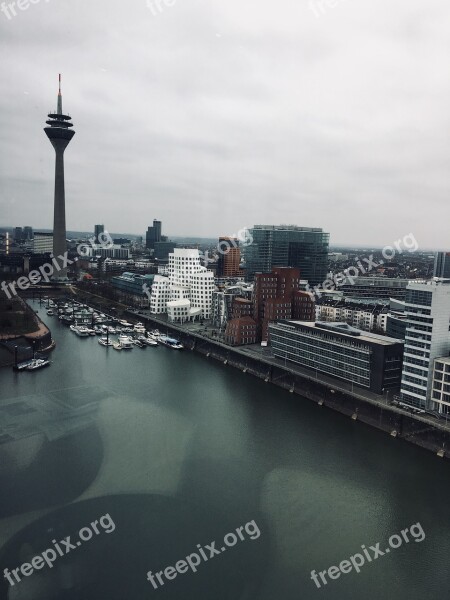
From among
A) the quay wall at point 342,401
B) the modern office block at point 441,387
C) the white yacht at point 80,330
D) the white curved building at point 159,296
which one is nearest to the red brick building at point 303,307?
the quay wall at point 342,401

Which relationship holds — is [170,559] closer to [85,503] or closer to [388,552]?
[85,503]

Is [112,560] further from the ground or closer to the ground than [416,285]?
closer to the ground

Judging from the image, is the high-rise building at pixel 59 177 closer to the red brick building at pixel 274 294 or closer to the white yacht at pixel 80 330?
the white yacht at pixel 80 330

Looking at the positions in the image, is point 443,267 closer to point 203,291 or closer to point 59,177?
point 203,291

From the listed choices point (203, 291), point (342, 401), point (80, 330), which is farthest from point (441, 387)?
point (80, 330)

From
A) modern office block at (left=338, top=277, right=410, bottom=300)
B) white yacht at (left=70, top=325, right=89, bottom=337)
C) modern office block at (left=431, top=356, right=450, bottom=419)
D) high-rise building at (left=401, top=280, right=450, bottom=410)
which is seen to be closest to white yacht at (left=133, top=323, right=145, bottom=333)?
white yacht at (left=70, top=325, right=89, bottom=337)

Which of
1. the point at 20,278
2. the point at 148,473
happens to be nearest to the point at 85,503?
the point at 148,473
